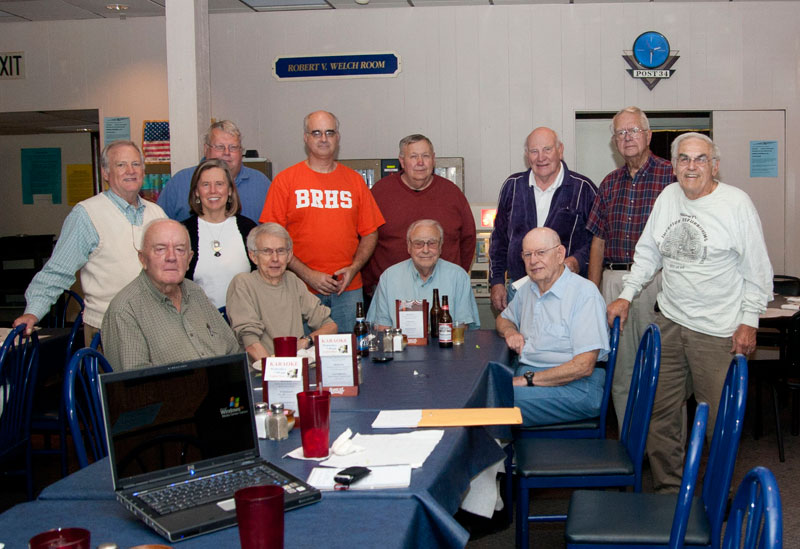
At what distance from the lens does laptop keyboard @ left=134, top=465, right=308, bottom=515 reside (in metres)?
1.51

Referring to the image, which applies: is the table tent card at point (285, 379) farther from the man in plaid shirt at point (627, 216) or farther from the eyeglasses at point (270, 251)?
the man in plaid shirt at point (627, 216)

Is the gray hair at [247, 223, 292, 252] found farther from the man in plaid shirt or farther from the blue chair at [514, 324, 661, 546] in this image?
the man in plaid shirt

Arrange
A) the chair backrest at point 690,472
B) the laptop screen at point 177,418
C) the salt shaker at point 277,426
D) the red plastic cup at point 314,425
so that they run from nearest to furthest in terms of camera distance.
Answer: the laptop screen at point 177,418 → the chair backrest at point 690,472 → the red plastic cup at point 314,425 → the salt shaker at point 277,426

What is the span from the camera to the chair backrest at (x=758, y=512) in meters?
1.15

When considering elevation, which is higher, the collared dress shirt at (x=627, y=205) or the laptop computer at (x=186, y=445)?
the collared dress shirt at (x=627, y=205)

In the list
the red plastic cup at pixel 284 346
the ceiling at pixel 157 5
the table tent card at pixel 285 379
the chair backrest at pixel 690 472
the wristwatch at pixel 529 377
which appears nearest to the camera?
the chair backrest at pixel 690 472

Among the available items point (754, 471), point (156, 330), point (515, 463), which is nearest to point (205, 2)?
point (156, 330)

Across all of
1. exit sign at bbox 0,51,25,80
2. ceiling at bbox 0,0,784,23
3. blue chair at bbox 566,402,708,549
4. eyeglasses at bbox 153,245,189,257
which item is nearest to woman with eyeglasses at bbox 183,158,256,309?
eyeglasses at bbox 153,245,189,257

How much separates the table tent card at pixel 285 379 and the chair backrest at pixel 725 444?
1.15m

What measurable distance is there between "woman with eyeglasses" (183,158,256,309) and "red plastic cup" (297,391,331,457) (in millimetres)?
1899

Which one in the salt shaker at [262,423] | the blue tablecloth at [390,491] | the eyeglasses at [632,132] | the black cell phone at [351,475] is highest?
the eyeglasses at [632,132]

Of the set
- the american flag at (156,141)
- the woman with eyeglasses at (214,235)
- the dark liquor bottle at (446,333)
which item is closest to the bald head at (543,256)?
the dark liquor bottle at (446,333)

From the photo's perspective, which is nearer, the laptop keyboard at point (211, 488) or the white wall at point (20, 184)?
the laptop keyboard at point (211, 488)

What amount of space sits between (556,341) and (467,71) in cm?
415
